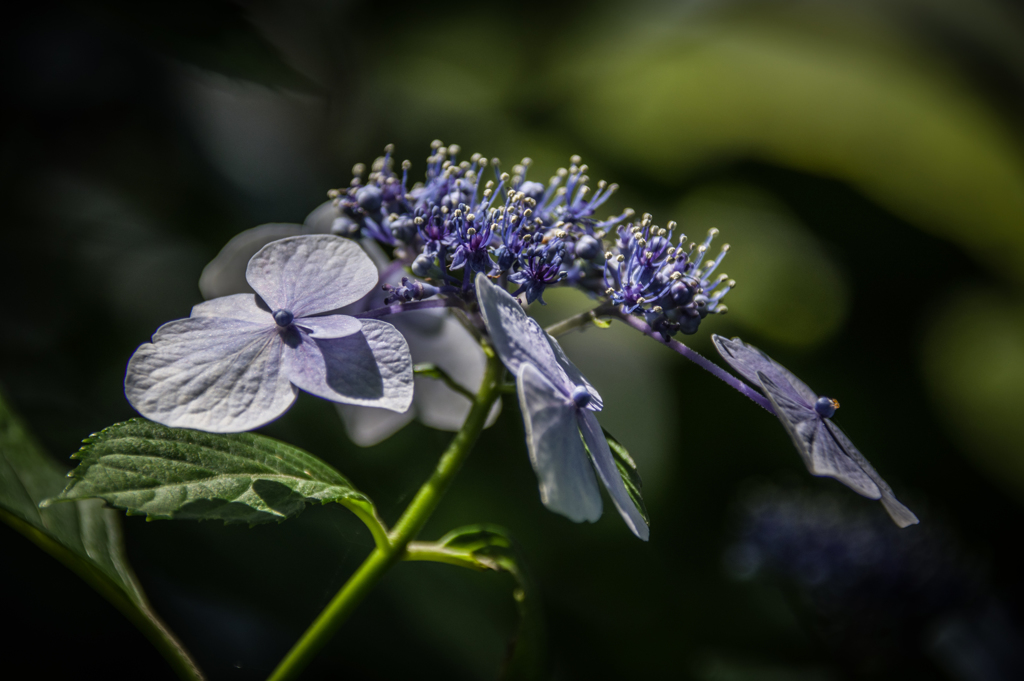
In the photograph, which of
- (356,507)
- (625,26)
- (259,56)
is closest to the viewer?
(356,507)

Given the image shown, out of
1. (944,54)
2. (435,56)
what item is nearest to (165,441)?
(435,56)

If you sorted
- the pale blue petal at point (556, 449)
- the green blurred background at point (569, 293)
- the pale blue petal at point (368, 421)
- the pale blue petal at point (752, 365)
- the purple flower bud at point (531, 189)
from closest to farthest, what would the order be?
the pale blue petal at point (556, 449)
the pale blue petal at point (752, 365)
the purple flower bud at point (531, 189)
the pale blue petal at point (368, 421)
the green blurred background at point (569, 293)

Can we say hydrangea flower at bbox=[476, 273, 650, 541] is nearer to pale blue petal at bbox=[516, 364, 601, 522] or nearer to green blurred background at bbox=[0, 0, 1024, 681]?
pale blue petal at bbox=[516, 364, 601, 522]

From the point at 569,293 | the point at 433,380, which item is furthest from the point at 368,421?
the point at 569,293

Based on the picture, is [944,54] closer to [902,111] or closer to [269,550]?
[902,111]

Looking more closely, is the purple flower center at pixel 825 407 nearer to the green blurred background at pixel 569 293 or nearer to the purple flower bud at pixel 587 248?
the purple flower bud at pixel 587 248

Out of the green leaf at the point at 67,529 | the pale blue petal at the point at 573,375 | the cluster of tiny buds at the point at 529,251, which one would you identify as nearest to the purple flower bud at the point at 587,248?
the cluster of tiny buds at the point at 529,251

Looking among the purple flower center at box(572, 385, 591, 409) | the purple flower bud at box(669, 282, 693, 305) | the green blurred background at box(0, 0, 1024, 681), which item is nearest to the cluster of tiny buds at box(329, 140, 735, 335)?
the purple flower bud at box(669, 282, 693, 305)
